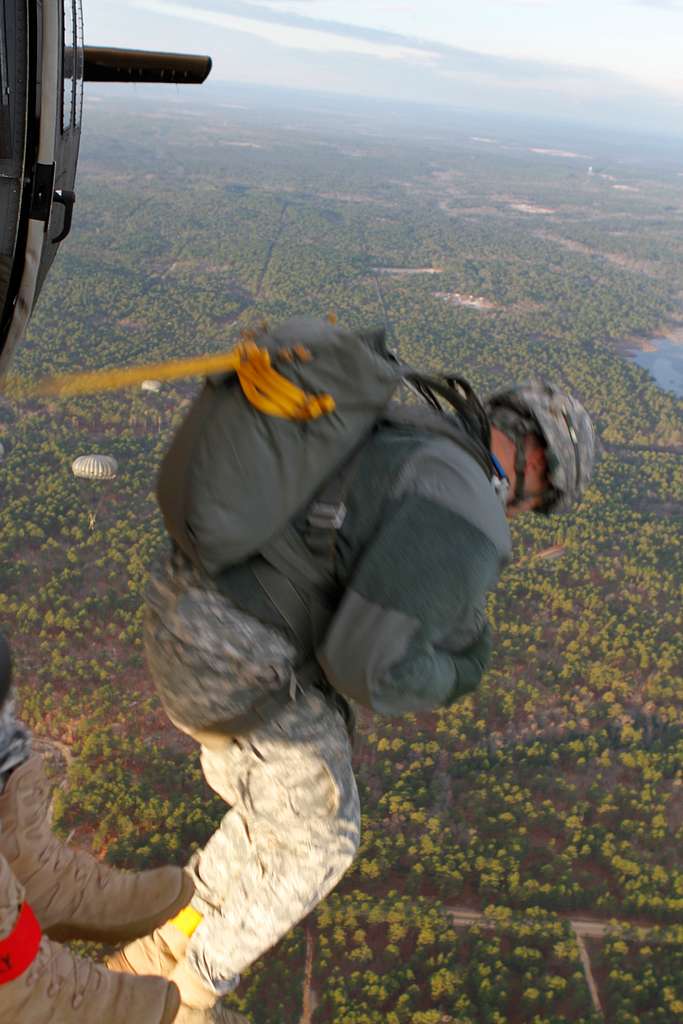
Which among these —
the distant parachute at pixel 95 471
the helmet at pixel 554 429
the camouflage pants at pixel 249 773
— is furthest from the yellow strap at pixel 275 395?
the distant parachute at pixel 95 471

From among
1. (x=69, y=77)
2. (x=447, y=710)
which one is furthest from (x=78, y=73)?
(x=447, y=710)

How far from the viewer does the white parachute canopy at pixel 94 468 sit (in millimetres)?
25094

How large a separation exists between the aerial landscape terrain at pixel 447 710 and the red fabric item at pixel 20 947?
1.11 meters

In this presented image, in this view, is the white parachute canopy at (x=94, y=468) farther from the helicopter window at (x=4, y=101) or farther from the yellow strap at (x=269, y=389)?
the yellow strap at (x=269, y=389)

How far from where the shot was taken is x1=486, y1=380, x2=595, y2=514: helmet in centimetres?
215

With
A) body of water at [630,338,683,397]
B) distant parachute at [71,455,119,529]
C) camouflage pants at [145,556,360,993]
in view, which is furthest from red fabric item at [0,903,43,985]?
body of water at [630,338,683,397]

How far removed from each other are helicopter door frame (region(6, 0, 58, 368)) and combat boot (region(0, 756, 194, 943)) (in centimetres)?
143

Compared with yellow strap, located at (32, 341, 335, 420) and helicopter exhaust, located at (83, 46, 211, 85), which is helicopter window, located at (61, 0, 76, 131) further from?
yellow strap, located at (32, 341, 335, 420)

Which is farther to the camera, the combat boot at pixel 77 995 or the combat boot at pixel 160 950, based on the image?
the combat boot at pixel 160 950

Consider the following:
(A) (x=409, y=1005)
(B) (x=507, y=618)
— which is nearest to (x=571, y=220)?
(B) (x=507, y=618)

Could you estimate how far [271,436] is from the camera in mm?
1616

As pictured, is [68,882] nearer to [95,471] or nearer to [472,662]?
[472,662]

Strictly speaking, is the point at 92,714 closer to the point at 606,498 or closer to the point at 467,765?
the point at 467,765

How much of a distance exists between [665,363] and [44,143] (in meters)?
50.4
